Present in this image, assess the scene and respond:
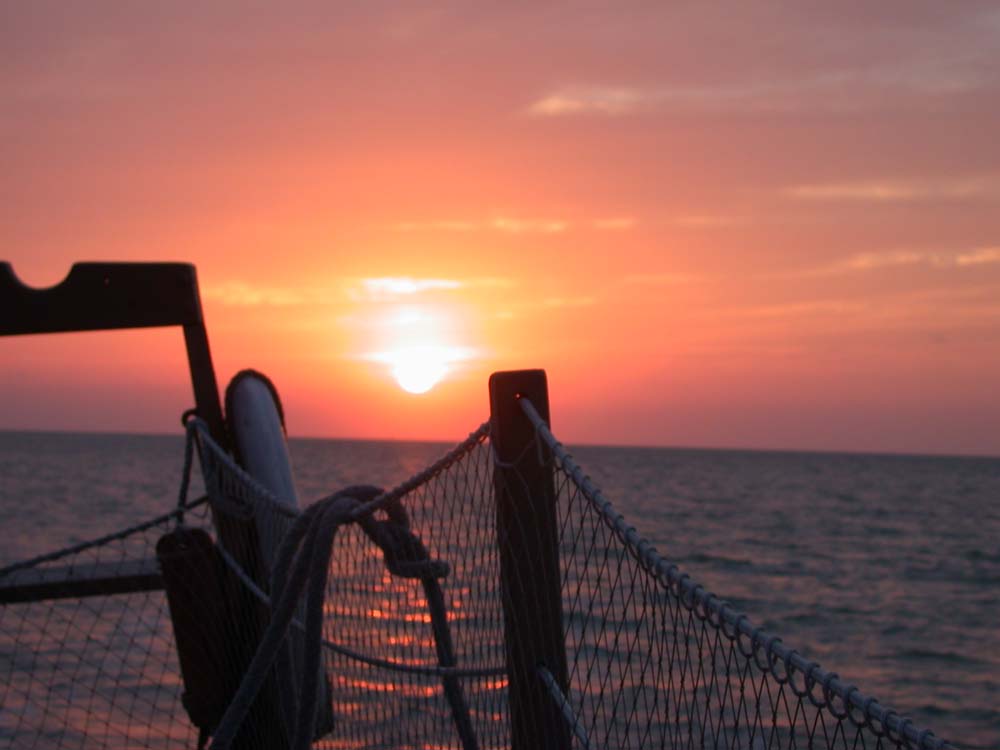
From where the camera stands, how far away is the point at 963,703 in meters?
16.8

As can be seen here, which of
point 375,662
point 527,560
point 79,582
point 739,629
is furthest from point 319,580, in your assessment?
point 79,582

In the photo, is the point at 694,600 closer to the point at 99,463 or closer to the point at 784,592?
the point at 784,592

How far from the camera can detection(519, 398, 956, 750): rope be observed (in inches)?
62.2

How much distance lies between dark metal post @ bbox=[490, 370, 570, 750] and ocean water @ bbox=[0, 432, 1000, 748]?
13108 mm

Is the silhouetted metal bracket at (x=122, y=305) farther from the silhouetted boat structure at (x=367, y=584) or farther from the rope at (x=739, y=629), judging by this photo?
the rope at (x=739, y=629)

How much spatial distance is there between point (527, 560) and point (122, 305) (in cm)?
331

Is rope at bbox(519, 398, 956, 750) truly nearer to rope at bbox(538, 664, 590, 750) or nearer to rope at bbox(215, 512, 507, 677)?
rope at bbox(538, 664, 590, 750)

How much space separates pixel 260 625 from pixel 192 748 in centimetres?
646

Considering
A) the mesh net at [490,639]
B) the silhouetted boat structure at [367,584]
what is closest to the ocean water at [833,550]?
the mesh net at [490,639]

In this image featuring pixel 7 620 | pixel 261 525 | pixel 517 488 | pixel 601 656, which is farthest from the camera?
pixel 7 620

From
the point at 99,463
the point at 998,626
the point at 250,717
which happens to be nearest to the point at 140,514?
the point at 998,626

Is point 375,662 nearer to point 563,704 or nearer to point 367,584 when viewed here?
point 367,584

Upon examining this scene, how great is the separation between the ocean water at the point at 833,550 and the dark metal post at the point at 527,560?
1311 cm

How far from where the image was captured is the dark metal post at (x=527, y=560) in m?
2.84
